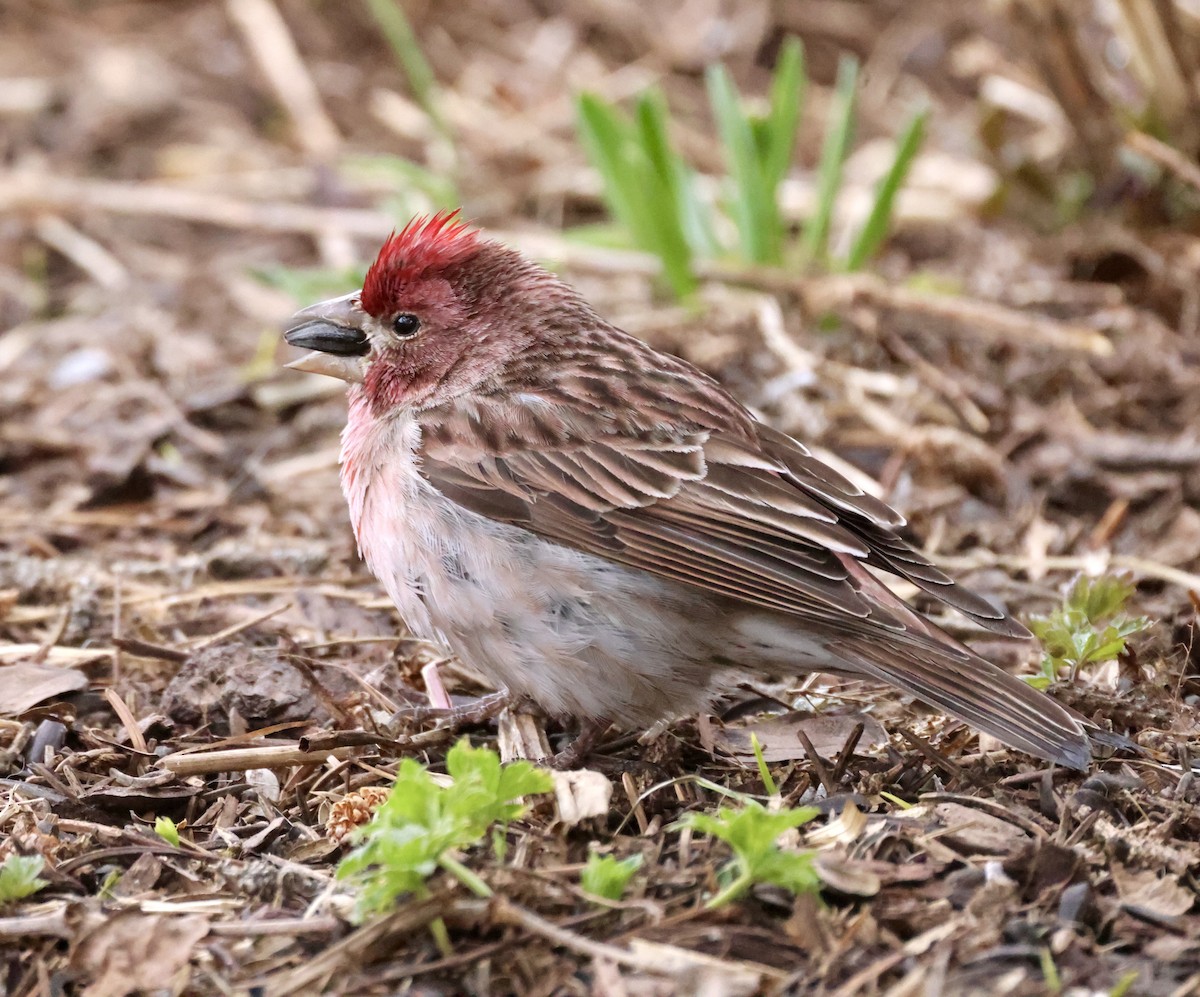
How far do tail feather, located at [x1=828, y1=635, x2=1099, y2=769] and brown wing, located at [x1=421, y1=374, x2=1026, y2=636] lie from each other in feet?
0.29

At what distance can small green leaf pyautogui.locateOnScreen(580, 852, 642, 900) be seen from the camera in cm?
349

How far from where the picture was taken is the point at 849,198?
898cm

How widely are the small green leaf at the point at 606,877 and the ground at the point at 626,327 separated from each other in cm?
5

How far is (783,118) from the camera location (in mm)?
7414

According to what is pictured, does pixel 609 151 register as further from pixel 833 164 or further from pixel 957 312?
pixel 957 312

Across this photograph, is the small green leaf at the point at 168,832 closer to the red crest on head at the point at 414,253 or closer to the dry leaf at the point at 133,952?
the dry leaf at the point at 133,952

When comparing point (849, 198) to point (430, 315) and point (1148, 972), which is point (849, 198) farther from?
point (1148, 972)

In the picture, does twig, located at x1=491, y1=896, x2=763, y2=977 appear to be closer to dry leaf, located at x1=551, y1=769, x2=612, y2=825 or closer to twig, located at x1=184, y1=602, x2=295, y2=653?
dry leaf, located at x1=551, y1=769, x2=612, y2=825

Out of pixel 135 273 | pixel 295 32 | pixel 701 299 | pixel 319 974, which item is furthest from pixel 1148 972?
pixel 295 32

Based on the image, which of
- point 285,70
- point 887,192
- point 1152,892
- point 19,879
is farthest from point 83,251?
point 1152,892

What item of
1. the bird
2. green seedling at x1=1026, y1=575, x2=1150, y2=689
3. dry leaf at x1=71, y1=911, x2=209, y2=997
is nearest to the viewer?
dry leaf at x1=71, y1=911, x2=209, y2=997

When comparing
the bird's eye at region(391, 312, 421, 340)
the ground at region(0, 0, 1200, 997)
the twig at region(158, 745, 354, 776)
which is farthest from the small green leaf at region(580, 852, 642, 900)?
the bird's eye at region(391, 312, 421, 340)

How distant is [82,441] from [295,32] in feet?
16.4

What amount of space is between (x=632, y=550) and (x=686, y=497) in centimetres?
25
